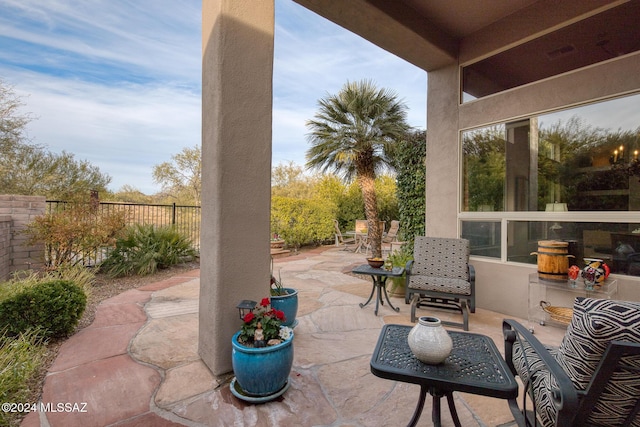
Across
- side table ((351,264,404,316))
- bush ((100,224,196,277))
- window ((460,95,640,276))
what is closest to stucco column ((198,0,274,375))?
side table ((351,264,404,316))

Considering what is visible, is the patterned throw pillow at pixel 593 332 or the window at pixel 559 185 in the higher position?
the window at pixel 559 185

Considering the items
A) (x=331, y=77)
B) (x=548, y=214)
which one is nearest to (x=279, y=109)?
(x=331, y=77)

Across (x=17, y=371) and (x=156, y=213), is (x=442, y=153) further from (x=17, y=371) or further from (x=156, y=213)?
(x=156, y=213)

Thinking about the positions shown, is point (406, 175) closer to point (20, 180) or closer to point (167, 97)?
point (167, 97)

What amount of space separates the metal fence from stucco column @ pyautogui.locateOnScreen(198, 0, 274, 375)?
4402 millimetres

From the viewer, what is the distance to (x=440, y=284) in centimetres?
336

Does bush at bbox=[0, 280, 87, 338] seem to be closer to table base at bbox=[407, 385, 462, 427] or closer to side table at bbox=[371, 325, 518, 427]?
side table at bbox=[371, 325, 518, 427]

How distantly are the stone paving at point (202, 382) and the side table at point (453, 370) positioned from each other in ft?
1.41

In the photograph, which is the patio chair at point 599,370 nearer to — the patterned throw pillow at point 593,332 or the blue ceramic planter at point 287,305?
the patterned throw pillow at point 593,332

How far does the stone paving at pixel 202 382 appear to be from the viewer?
68.6 inches

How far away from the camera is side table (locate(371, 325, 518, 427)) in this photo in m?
1.24

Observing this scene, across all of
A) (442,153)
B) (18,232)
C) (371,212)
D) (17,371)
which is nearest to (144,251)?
(18,232)

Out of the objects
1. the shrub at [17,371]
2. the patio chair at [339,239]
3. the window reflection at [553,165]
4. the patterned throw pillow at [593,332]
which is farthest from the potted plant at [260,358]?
the patio chair at [339,239]

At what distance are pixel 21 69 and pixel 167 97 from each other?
3826mm
